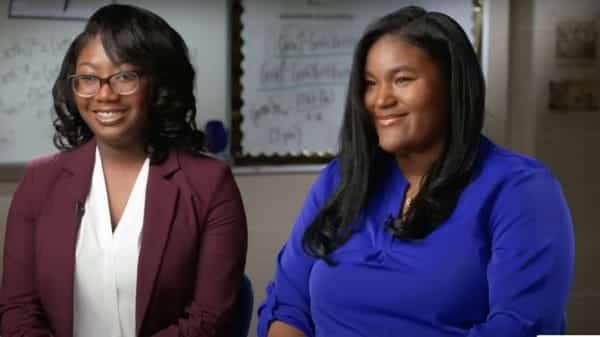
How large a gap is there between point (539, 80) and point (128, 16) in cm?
237

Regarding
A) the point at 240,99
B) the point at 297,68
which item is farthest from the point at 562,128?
the point at 240,99

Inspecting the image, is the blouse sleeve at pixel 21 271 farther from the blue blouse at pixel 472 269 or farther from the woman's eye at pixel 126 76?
the blue blouse at pixel 472 269

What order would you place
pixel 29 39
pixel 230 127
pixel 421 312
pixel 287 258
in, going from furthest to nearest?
1. pixel 230 127
2. pixel 29 39
3. pixel 287 258
4. pixel 421 312

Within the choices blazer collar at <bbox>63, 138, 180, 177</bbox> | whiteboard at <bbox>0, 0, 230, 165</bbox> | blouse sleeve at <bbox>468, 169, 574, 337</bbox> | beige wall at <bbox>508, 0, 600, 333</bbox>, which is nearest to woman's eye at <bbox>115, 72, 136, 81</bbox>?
blazer collar at <bbox>63, 138, 180, 177</bbox>

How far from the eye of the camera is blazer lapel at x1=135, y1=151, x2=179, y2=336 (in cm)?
164

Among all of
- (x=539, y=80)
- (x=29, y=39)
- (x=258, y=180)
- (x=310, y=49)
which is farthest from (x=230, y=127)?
(x=539, y=80)

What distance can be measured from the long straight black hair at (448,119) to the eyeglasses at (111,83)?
1.54ft

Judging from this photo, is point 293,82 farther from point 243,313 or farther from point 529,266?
point 529,266

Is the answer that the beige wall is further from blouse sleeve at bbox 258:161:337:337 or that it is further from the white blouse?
the white blouse

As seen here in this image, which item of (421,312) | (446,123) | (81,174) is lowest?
(421,312)

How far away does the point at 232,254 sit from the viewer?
1705 mm

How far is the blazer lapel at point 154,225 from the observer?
1636mm

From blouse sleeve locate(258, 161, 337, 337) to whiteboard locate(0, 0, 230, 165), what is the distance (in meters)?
1.86

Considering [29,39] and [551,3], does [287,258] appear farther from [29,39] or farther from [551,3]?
[551,3]
